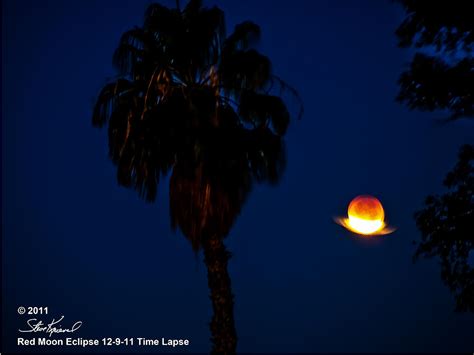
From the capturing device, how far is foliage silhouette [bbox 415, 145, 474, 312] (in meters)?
8.75

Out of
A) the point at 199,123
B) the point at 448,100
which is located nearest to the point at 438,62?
the point at 448,100

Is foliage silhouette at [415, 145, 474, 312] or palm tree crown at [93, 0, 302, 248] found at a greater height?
palm tree crown at [93, 0, 302, 248]

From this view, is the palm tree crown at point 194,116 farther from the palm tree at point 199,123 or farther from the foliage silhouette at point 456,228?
the foliage silhouette at point 456,228

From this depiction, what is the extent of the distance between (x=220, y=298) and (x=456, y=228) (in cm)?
513

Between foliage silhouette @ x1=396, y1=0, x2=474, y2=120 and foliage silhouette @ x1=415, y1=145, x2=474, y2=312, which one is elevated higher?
foliage silhouette @ x1=396, y1=0, x2=474, y2=120

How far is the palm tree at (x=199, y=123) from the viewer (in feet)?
29.0

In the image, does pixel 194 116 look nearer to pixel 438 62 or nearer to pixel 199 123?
pixel 199 123

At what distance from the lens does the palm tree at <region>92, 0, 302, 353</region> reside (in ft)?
29.0

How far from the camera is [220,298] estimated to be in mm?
9031

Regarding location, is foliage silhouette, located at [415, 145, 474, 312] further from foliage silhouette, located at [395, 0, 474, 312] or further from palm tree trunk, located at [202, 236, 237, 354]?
palm tree trunk, located at [202, 236, 237, 354]

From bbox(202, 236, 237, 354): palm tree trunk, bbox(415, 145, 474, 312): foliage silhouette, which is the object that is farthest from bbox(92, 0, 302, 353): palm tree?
bbox(415, 145, 474, 312): foliage silhouette

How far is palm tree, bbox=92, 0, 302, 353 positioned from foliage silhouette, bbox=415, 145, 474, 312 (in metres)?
3.43

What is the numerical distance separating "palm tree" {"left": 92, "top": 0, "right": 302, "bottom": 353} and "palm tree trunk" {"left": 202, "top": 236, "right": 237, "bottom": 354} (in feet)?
0.07

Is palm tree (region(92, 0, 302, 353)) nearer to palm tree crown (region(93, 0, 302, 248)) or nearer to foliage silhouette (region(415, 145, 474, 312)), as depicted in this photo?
palm tree crown (region(93, 0, 302, 248))
